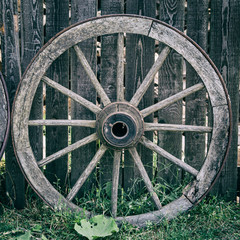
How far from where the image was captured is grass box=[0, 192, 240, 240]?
200 cm

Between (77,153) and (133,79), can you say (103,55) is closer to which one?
(133,79)

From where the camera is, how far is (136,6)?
2.30 metres

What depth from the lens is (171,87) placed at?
93.4 inches

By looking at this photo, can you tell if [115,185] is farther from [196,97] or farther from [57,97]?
[196,97]

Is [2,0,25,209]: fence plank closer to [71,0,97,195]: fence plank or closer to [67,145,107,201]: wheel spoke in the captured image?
[71,0,97,195]: fence plank

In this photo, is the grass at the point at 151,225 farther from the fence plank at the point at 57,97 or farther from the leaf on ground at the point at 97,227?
the fence plank at the point at 57,97

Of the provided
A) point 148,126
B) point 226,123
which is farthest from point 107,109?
point 226,123

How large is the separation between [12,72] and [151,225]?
163cm

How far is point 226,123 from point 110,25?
1.10 meters

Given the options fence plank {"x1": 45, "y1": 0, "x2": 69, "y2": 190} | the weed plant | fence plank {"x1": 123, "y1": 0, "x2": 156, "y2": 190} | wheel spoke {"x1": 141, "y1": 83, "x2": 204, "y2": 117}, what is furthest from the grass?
wheel spoke {"x1": 141, "y1": 83, "x2": 204, "y2": 117}

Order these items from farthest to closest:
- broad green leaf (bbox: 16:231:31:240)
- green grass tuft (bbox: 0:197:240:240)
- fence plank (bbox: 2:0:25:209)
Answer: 1. fence plank (bbox: 2:0:25:209)
2. green grass tuft (bbox: 0:197:240:240)
3. broad green leaf (bbox: 16:231:31:240)

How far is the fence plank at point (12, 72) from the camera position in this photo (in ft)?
7.45

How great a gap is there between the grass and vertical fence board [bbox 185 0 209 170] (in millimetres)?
421

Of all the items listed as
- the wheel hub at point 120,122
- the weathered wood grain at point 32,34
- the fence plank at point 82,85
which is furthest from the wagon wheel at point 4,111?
the wheel hub at point 120,122
